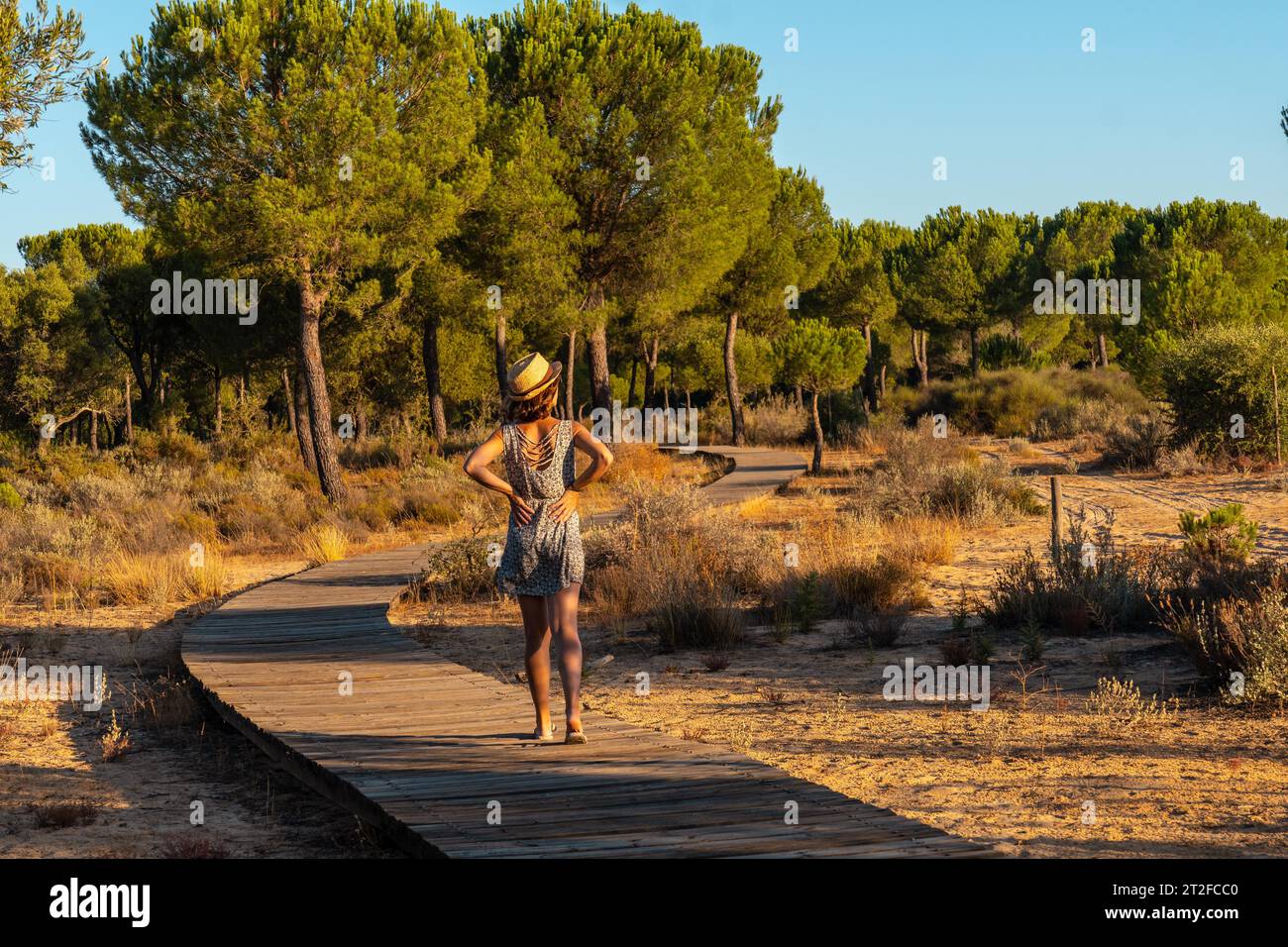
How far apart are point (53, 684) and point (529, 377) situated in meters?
5.90

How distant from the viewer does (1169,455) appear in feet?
75.9

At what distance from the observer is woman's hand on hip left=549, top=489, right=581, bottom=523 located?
6.24 meters

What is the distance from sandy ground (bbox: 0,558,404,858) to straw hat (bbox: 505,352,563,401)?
215 centimetres

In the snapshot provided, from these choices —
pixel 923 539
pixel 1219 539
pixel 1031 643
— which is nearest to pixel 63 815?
pixel 1031 643

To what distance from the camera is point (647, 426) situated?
39.8m

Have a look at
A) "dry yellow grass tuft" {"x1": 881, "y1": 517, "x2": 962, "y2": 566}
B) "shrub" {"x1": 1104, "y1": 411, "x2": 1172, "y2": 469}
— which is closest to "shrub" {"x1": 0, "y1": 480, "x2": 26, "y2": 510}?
"dry yellow grass tuft" {"x1": 881, "y1": 517, "x2": 962, "y2": 566}

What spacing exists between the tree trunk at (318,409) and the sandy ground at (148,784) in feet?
37.5

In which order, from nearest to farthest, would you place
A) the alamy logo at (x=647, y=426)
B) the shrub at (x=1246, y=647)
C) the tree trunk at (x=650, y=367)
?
the shrub at (x=1246, y=647) < the alamy logo at (x=647, y=426) < the tree trunk at (x=650, y=367)

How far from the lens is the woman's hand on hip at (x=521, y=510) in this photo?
20.5 feet

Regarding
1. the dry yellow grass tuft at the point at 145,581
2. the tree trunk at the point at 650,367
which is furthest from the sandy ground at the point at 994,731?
the tree trunk at the point at 650,367

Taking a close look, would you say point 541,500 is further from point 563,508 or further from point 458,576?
point 458,576

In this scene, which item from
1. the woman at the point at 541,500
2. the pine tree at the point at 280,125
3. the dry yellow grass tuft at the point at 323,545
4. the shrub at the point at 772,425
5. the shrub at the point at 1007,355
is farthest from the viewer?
the shrub at the point at 1007,355

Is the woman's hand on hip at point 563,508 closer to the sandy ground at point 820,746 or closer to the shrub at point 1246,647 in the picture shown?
the sandy ground at point 820,746
